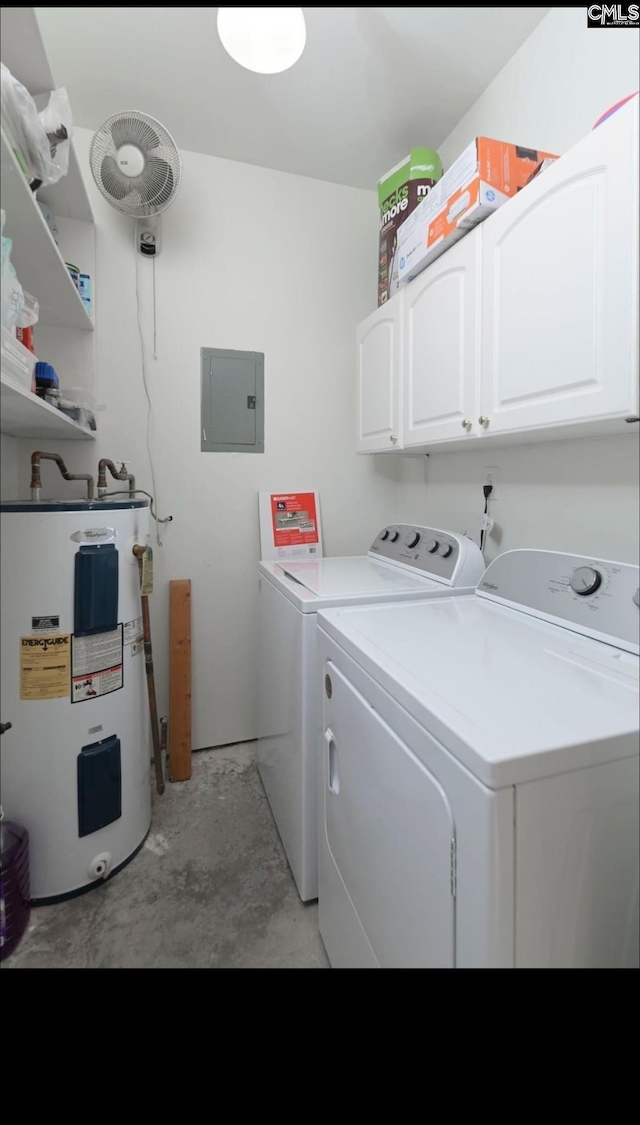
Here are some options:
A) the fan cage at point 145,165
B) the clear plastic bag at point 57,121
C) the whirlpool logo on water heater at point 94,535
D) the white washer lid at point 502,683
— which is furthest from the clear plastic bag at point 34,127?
the white washer lid at point 502,683

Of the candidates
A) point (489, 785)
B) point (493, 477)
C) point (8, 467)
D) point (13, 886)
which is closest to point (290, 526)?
point (493, 477)

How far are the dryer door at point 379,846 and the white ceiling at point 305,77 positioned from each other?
85.1 inches

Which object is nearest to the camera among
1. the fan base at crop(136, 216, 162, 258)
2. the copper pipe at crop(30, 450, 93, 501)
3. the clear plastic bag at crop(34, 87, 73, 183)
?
the clear plastic bag at crop(34, 87, 73, 183)

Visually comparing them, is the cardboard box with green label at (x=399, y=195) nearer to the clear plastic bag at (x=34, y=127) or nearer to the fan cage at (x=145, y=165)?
the fan cage at (x=145, y=165)

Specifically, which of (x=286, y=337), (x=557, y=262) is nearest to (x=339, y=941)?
(x=557, y=262)

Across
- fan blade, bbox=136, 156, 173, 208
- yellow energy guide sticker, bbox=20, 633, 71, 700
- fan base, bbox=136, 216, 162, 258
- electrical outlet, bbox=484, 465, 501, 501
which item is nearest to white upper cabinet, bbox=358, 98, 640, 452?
electrical outlet, bbox=484, 465, 501, 501

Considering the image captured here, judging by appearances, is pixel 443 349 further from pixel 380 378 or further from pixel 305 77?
pixel 305 77

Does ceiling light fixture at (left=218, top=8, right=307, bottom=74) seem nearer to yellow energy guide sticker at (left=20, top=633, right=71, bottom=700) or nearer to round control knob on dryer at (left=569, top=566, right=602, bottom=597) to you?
round control knob on dryer at (left=569, top=566, right=602, bottom=597)

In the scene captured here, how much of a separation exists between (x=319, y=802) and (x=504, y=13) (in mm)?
2609

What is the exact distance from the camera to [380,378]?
197 centimetres

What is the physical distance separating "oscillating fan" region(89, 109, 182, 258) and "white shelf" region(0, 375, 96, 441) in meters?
0.98

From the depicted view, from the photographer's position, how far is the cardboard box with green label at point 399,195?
177 cm

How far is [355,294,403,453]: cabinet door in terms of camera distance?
184 centimetres

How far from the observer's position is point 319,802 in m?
1.26
